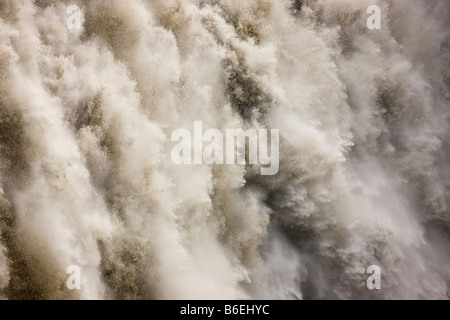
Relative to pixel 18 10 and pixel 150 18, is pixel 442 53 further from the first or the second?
pixel 18 10

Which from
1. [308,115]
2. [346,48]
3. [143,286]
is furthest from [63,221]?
[346,48]

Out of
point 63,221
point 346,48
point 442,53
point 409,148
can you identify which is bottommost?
point 63,221

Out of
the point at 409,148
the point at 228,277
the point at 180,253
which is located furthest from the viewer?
the point at 409,148

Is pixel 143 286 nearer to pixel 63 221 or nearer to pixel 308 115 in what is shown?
pixel 63 221

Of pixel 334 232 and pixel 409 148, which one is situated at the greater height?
pixel 409 148
